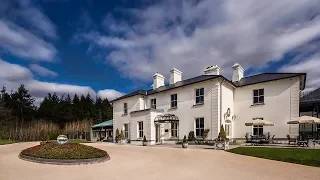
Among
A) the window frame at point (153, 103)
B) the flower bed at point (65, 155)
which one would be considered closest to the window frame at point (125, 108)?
the window frame at point (153, 103)

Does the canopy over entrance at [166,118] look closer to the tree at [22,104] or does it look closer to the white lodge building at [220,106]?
the white lodge building at [220,106]

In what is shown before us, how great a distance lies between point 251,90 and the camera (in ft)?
66.9

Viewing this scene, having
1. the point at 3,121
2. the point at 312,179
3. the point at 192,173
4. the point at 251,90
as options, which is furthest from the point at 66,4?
the point at 3,121

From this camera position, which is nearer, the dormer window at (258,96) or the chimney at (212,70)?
the dormer window at (258,96)

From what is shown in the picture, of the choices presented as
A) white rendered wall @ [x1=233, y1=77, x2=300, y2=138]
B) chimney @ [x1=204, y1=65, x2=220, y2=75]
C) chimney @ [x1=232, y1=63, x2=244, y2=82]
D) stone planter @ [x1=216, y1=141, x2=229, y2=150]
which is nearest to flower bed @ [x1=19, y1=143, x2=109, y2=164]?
stone planter @ [x1=216, y1=141, x2=229, y2=150]

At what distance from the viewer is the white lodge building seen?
18.4 m

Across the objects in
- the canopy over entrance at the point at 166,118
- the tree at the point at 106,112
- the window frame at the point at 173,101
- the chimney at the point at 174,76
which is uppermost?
the chimney at the point at 174,76

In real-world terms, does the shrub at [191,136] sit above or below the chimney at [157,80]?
below

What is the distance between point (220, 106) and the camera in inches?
740

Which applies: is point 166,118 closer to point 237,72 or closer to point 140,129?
point 140,129

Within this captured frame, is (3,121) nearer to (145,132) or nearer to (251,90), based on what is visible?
(145,132)

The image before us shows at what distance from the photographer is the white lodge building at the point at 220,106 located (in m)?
18.4

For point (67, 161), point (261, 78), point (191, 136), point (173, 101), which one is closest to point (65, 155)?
point (67, 161)

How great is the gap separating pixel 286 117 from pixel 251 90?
3863mm
